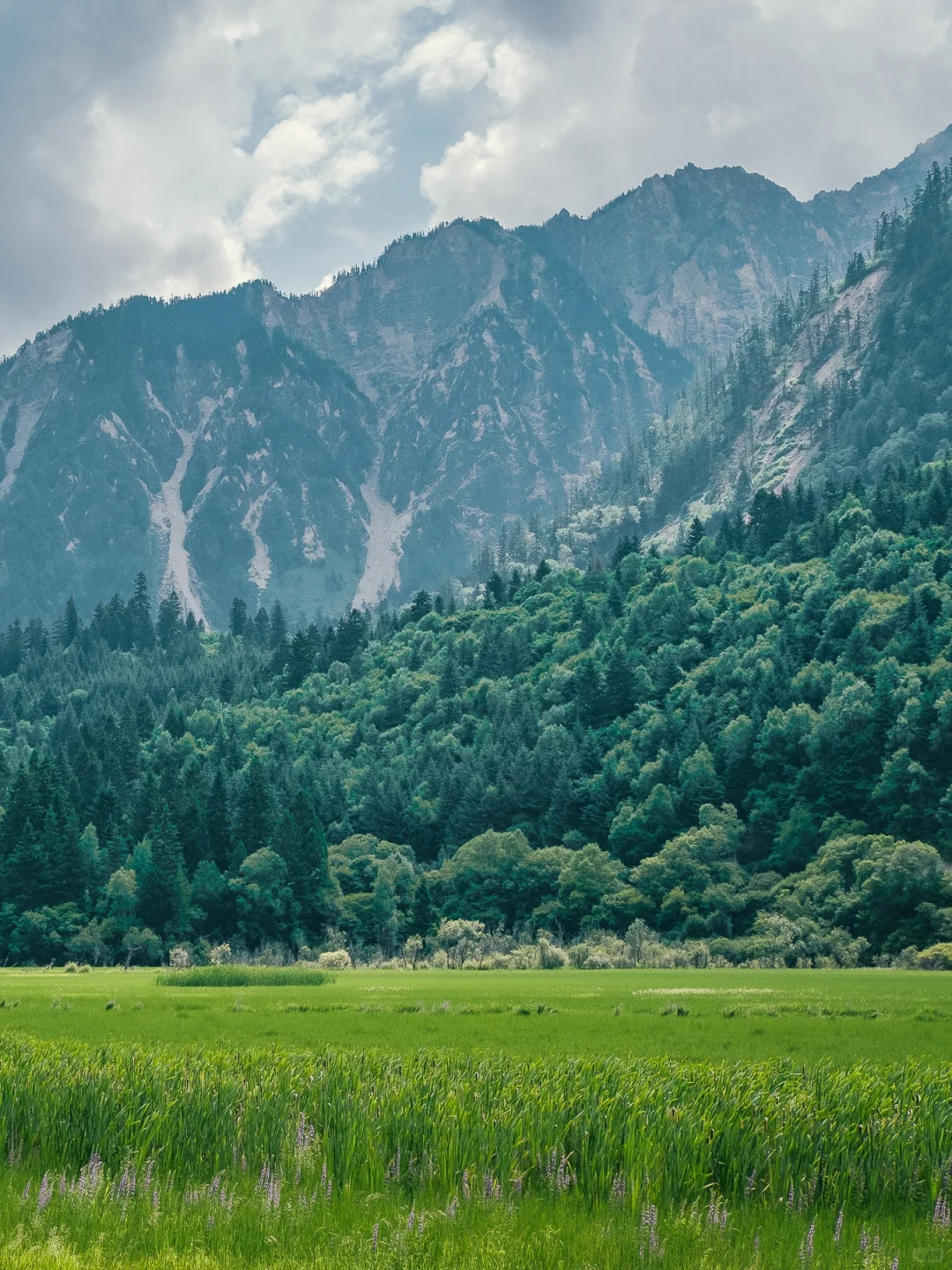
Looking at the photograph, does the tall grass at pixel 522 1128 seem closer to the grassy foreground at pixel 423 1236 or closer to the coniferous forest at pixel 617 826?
the grassy foreground at pixel 423 1236

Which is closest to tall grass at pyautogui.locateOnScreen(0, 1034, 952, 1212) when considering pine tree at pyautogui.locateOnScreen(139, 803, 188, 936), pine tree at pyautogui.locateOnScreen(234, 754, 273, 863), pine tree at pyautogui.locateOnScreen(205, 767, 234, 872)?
pine tree at pyautogui.locateOnScreen(139, 803, 188, 936)

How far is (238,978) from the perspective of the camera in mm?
83000

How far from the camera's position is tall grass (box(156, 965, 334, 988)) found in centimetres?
8075

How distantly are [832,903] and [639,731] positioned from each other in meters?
66.2

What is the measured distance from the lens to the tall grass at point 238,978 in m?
80.8

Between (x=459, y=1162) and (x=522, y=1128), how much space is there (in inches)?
46.8

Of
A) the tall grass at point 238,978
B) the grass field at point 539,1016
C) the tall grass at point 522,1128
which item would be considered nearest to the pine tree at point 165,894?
the tall grass at point 238,978

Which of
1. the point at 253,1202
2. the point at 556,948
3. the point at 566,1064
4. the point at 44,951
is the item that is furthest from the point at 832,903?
the point at 253,1202

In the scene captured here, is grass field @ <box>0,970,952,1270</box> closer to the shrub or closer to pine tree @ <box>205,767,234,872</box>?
the shrub

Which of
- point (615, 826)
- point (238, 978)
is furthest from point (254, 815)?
point (238, 978)

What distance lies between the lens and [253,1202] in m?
18.8

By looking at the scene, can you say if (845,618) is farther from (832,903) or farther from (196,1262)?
(196,1262)

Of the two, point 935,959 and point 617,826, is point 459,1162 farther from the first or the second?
point 617,826

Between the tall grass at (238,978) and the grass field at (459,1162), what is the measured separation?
5303cm
